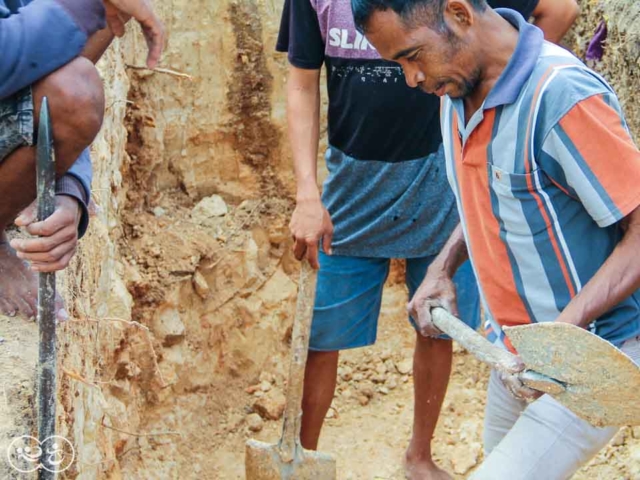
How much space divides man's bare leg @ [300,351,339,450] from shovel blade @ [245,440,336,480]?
0.65 feet

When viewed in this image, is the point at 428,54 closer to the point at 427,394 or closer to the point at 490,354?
the point at 490,354

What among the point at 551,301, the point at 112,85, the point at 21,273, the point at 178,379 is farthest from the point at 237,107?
the point at 551,301

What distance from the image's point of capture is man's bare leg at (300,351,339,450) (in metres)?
3.30

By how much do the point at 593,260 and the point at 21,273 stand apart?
1.56 metres

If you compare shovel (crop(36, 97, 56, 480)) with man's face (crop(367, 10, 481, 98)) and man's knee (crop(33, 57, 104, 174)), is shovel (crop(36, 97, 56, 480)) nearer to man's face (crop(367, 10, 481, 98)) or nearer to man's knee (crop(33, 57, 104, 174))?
man's knee (crop(33, 57, 104, 174))

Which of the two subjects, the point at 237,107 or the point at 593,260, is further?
the point at 237,107

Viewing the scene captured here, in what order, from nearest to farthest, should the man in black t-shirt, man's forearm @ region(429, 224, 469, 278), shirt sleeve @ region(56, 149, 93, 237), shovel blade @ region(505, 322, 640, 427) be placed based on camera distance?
shovel blade @ region(505, 322, 640, 427) → shirt sleeve @ region(56, 149, 93, 237) → man's forearm @ region(429, 224, 469, 278) → the man in black t-shirt

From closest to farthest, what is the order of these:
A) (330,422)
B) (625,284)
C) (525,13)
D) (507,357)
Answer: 1. (625,284)
2. (507,357)
3. (525,13)
4. (330,422)

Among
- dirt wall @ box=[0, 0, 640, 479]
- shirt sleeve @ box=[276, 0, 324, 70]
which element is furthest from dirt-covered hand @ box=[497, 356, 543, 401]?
dirt wall @ box=[0, 0, 640, 479]

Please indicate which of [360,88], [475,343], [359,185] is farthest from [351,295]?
[475,343]

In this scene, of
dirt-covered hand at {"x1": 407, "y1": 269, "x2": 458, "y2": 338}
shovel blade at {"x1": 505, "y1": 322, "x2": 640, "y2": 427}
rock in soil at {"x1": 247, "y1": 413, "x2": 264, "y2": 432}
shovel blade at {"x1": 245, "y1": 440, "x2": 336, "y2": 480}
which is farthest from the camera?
rock in soil at {"x1": 247, "y1": 413, "x2": 264, "y2": 432}

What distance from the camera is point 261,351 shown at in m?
4.39

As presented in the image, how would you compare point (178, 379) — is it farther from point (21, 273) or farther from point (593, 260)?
point (593, 260)

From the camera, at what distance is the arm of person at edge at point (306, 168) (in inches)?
114
